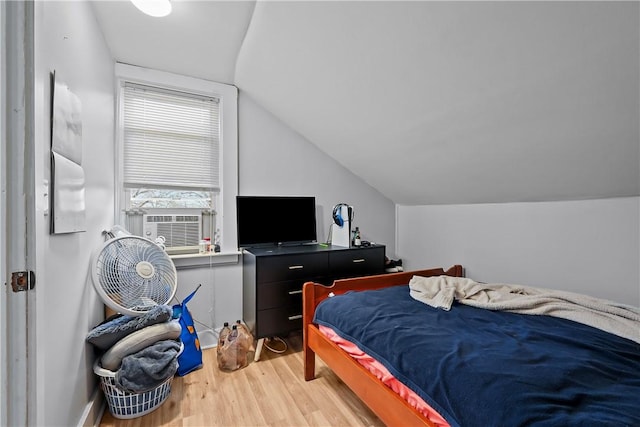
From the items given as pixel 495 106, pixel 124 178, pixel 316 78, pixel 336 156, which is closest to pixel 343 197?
pixel 336 156

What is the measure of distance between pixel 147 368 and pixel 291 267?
44.1 inches

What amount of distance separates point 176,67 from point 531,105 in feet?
8.18

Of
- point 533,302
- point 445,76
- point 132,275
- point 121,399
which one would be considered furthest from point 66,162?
point 533,302

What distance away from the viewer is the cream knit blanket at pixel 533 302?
1.40m

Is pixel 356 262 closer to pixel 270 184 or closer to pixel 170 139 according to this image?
pixel 270 184

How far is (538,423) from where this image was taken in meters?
0.79

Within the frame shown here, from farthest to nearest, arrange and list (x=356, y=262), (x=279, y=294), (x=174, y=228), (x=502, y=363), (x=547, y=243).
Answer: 1. (x=356, y=262)
2. (x=174, y=228)
3. (x=279, y=294)
4. (x=547, y=243)
5. (x=502, y=363)

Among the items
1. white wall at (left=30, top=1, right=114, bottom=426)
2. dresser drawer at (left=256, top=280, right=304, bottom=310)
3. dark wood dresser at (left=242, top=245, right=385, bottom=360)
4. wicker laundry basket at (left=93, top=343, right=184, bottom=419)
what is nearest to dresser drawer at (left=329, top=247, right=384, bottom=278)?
dark wood dresser at (left=242, top=245, right=385, bottom=360)

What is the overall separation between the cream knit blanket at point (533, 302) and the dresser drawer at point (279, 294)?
92 centimetres

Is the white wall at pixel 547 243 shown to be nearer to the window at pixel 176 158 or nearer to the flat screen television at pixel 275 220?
the flat screen television at pixel 275 220

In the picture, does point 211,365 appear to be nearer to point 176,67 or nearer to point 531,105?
point 176,67

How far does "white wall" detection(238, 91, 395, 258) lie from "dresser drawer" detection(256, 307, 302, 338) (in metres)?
0.90

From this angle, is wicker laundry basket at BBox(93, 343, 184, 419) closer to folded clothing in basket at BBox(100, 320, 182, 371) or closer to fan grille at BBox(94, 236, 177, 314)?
folded clothing in basket at BBox(100, 320, 182, 371)

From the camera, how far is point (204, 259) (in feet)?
8.18
